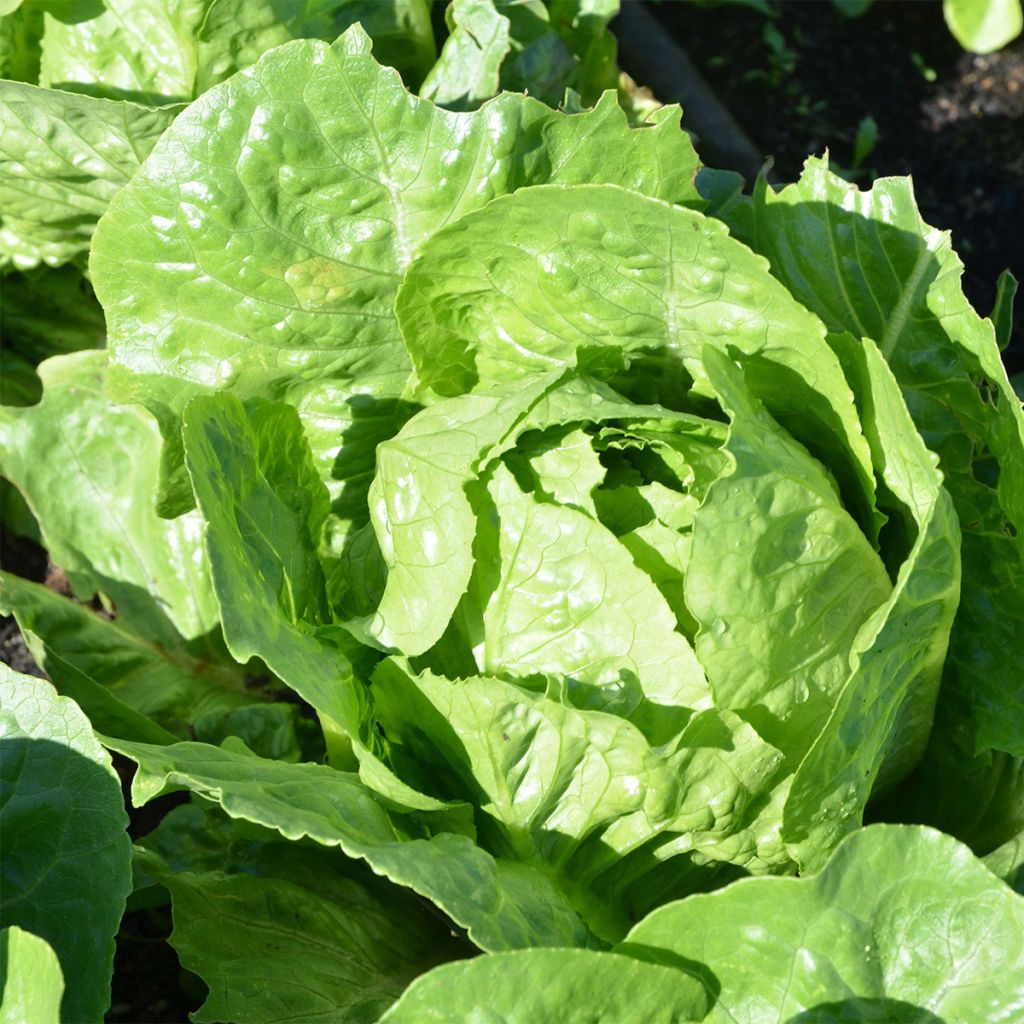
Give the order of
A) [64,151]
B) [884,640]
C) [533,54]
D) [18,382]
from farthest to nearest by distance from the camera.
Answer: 1. [18,382]
2. [533,54]
3. [64,151]
4. [884,640]

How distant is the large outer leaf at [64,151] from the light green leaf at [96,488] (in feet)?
1.03

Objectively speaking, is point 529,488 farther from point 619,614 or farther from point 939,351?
point 939,351

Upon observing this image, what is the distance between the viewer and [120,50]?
265cm

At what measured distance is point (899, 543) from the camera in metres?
2.14

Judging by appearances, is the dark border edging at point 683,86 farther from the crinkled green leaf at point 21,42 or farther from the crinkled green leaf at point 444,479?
the crinkled green leaf at point 444,479

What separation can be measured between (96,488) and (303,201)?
1041 millimetres

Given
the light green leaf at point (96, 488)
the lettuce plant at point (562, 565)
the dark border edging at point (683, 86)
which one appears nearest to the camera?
the lettuce plant at point (562, 565)

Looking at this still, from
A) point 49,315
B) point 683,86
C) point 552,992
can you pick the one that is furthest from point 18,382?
point 552,992

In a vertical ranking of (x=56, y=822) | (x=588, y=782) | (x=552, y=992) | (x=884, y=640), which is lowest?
(x=56, y=822)

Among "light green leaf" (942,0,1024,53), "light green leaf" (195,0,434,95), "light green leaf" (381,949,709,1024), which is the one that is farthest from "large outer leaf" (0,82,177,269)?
"light green leaf" (942,0,1024,53)

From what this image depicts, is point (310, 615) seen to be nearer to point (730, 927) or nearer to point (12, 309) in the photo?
point (730, 927)

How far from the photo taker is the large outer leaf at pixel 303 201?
6.83 ft

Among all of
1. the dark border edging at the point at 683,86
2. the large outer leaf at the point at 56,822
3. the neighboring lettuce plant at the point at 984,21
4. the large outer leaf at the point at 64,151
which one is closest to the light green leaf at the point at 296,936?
the large outer leaf at the point at 56,822

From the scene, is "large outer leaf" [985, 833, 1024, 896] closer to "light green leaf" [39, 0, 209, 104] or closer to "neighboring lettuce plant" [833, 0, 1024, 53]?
"light green leaf" [39, 0, 209, 104]
